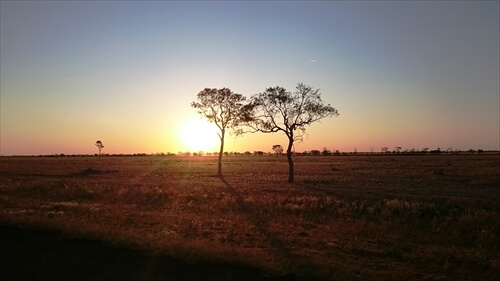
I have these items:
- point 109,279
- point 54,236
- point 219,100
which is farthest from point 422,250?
point 219,100

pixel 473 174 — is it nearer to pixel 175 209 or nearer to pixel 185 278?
pixel 175 209

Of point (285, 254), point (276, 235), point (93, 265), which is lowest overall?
point (276, 235)

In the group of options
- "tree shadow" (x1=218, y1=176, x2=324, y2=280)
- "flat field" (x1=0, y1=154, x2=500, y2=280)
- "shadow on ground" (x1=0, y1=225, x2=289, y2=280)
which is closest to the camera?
"shadow on ground" (x1=0, y1=225, x2=289, y2=280)

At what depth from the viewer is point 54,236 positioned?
13.5m

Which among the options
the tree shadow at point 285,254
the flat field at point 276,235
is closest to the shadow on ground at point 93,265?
the flat field at point 276,235

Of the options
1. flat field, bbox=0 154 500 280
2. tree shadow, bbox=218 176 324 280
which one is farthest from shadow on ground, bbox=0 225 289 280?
tree shadow, bbox=218 176 324 280

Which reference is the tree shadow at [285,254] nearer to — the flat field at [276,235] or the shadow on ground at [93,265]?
the flat field at [276,235]

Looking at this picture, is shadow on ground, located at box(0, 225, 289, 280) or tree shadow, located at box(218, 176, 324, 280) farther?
tree shadow, located at box(218, 176, 324, 280)

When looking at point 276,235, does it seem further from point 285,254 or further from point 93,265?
point 93,265

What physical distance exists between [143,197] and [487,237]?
21.0m

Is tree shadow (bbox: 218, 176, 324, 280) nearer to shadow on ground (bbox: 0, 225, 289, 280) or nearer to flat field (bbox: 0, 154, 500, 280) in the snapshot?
flat field (bbox: 0, 154, 500, 280)

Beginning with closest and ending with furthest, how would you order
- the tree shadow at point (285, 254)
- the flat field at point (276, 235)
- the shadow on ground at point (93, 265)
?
the shadow on ground at point (93, 265)
the tree shadow at point (285, 254)
the flat field at point (276, 235)

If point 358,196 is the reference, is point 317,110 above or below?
above

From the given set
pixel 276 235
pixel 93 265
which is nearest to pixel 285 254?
pixel 276 235
